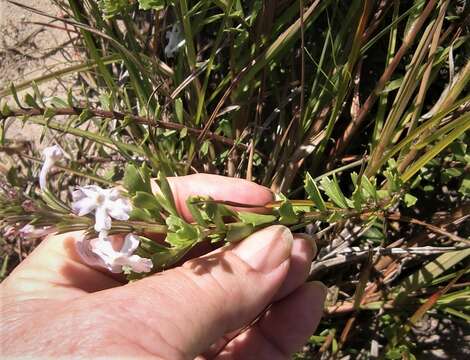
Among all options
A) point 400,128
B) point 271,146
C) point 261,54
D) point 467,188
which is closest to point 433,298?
point 467,188

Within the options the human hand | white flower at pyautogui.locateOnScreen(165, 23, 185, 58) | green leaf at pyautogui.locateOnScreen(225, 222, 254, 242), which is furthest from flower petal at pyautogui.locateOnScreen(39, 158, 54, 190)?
white flower at pyautogui.locateOnScreen(165, 23, 185, 58)

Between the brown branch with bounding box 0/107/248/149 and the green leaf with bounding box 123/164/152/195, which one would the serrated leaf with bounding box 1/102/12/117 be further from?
the green leaf with bounding box 123/164/152/195

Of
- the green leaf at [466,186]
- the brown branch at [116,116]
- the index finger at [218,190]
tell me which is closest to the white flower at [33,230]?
the brown branch at [116,116]

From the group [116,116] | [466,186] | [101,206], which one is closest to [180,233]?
[101,206]

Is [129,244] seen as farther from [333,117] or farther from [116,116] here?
[333,117]

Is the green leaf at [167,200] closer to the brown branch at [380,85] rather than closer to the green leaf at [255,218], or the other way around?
the green leaf at [255,218]

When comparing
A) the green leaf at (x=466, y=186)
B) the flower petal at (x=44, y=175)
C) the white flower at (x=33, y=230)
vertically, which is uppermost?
the flower petal at (x=44, y=175)

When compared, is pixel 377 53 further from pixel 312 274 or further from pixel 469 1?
pixel 312 274
